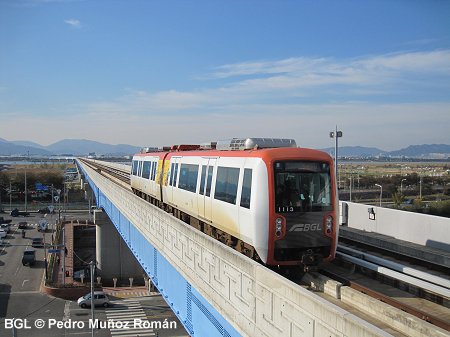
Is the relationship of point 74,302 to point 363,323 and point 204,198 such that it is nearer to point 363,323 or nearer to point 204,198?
point 204,198

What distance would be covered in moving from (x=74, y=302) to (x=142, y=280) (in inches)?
458

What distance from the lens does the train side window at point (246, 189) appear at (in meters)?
9.65

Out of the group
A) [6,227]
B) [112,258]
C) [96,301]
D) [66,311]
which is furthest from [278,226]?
[6,227]

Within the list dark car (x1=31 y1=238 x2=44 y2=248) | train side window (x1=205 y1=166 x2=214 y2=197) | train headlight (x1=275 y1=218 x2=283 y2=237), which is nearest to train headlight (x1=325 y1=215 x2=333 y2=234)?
train headlight (x1=275 y1=218 x2=283 y2=237)

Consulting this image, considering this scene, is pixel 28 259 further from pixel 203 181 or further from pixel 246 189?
pixel 246 189

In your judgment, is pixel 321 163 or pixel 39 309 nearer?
pixel 321 163

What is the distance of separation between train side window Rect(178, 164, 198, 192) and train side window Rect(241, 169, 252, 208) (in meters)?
4.10

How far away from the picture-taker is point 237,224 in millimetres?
10211

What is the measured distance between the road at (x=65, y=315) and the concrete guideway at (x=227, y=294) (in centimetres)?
1174

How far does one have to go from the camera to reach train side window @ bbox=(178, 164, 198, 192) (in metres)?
14.1

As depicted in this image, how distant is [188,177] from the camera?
15000 millimetres

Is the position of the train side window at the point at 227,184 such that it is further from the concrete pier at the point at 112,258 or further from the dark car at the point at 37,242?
the dark car at the point at 37,242

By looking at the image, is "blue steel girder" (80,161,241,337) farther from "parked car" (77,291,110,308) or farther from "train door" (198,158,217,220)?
"parked car" (77,291,110,308)

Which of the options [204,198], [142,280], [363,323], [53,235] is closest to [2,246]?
[53,235]
